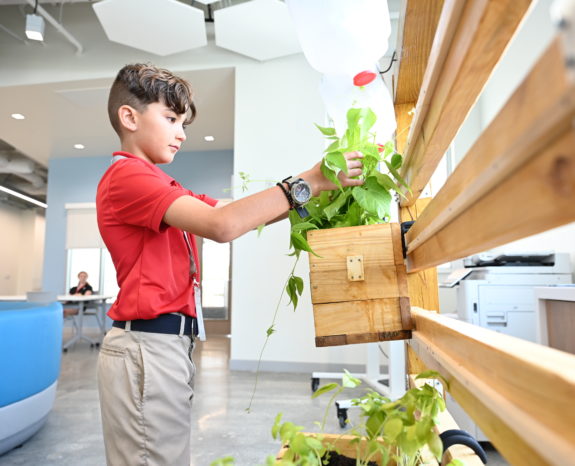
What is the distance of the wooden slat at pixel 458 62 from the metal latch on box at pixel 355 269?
22 centimetres

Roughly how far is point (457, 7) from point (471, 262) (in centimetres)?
257

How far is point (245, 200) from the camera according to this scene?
0.83m

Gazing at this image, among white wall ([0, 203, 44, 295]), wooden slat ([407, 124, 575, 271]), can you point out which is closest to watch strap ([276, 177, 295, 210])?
wooden slat ([407, 124, 575, 271])

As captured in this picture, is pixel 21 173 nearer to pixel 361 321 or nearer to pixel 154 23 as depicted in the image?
pixel 154 23

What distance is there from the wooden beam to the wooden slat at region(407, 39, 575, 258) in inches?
→ 5.3

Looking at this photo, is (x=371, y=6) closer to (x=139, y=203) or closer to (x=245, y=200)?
(x=245, y=200)

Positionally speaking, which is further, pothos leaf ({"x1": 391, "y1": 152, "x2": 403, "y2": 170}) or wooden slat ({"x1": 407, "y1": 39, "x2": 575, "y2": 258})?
pothos leaf ({"x1": 391, "y1": 152, "x2": 403, "y2": 170})

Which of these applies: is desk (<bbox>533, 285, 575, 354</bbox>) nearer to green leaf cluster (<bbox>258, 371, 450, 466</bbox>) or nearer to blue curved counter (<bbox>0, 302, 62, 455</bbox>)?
green leaf cluster (<bbox>258, 371, 450, 466</bbox>)

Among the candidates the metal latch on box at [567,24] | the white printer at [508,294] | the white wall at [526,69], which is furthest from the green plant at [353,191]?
the white wall at [526,69]

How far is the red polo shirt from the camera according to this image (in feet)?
3.00

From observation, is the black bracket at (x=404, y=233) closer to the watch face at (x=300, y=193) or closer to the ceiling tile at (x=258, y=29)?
the watch face at (x=300, y=193)

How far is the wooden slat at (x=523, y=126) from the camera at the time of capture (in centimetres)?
20

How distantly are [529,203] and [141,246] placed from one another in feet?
2.88

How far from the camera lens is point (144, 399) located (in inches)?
37.1
